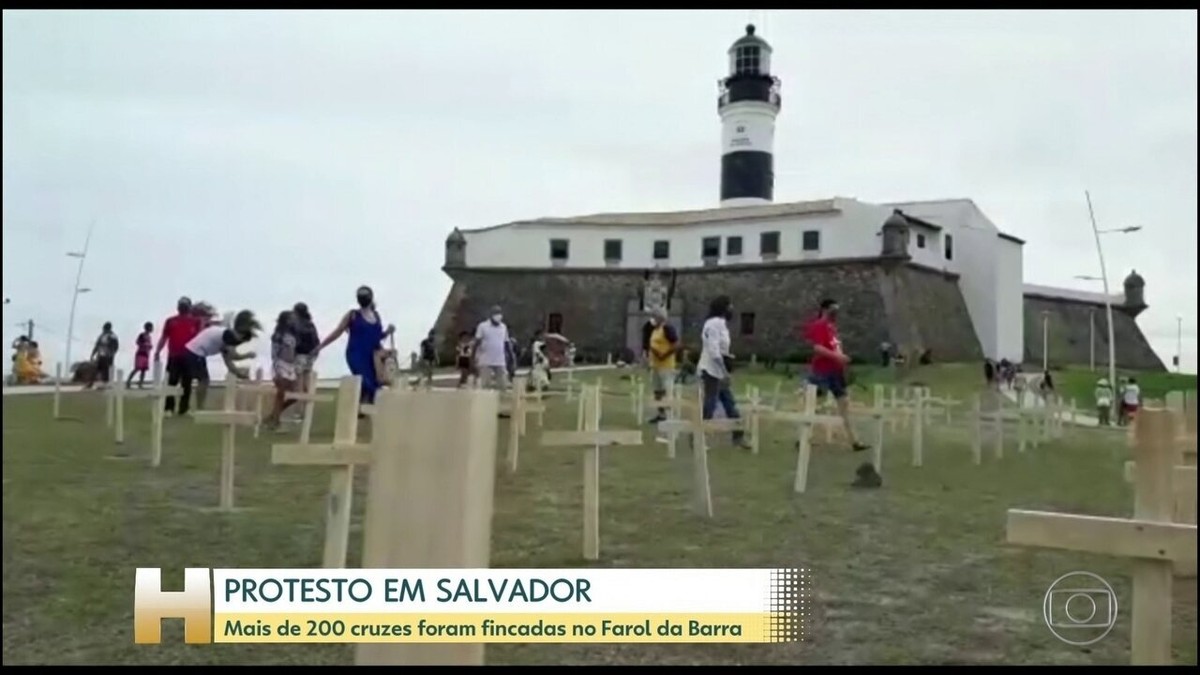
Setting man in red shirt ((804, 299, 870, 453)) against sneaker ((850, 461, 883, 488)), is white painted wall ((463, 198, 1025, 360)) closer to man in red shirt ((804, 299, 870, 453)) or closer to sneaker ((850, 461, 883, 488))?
man in red shirt ((804, 299, 870, 453))

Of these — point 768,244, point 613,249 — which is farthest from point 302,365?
point 768,244

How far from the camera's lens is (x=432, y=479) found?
1.23m

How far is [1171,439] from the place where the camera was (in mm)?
1524

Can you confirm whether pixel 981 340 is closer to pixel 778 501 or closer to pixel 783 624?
pixel 778 501

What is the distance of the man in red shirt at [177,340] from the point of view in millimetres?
5902

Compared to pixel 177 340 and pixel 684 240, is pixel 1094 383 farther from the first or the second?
pixel 684 240

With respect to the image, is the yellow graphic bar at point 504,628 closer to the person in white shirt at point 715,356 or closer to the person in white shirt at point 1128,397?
the person in white shirt at point 715,356

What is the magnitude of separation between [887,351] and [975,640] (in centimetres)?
2054

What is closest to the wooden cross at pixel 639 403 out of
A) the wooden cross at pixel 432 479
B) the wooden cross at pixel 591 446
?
the wooden cross at pixel 591 446

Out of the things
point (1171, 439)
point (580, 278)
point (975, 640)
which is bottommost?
point (975, 640)

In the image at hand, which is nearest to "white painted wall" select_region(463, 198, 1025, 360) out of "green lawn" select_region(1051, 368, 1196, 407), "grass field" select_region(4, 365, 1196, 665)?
"green lawn" select_region(1051, 368, 1196, 407)

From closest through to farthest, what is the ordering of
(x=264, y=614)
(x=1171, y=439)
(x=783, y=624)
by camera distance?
(x=1171, y=439) < (x=264, y=614) < (x=783, y=624)

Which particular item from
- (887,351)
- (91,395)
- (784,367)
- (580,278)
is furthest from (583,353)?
(91,395)

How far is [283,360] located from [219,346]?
0.57 metres
